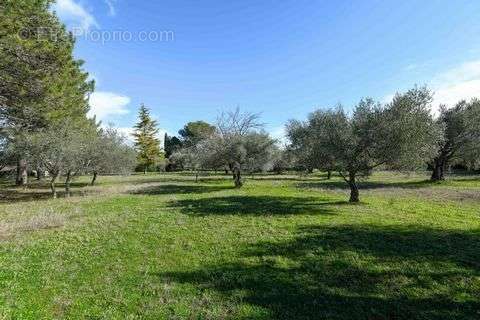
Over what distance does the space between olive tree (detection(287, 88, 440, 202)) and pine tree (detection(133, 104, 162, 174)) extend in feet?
256

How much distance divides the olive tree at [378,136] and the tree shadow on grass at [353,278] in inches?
395

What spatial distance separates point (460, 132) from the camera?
148 feet

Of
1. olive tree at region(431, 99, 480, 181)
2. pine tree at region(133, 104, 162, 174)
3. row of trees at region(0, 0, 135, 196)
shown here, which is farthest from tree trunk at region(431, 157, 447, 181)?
pine tree at region(133, 104, 162, 174)

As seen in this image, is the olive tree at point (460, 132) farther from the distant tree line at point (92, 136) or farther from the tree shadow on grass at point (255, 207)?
the tree shadow on grass at point (255, 207)

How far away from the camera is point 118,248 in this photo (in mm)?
14367

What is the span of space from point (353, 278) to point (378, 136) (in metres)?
16.3

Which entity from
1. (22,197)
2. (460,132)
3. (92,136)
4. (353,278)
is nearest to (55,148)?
(22,197)

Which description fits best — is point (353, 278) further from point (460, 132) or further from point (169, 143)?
point (169, 143)

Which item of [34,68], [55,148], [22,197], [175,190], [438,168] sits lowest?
[22,197]

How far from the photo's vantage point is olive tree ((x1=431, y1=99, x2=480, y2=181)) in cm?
4462

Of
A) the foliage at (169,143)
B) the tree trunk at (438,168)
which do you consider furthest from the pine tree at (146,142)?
the tree trunk at (438,168)

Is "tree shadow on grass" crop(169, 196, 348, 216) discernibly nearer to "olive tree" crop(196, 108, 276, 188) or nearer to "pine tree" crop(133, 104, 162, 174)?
"olive tree" crop(196, 108, 276, 188)

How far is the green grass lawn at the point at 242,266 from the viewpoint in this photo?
888cm

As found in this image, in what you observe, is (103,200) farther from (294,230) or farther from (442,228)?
(442,228)
